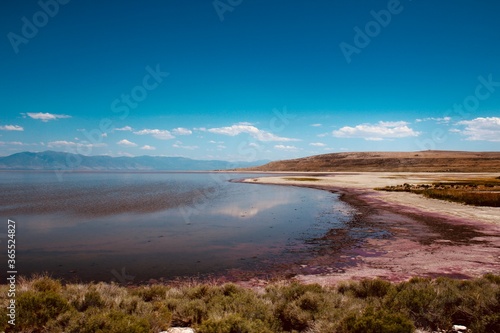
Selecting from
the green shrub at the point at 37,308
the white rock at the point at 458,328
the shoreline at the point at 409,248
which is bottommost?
the shoreline at the point at 409,248

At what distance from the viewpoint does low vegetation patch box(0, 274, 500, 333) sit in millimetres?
6488

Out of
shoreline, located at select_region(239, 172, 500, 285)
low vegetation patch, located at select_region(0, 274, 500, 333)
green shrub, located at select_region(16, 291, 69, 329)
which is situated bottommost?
shoreline, located at select_region(239, 172, 500, 285)

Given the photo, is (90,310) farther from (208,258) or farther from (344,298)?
(208,258)

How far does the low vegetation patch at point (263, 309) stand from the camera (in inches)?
255

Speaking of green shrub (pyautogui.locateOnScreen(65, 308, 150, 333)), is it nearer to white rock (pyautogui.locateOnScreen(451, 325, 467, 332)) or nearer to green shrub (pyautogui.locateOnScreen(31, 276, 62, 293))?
green shrub (pyautogui.locateOnScreen(31, 276, 62, 293))

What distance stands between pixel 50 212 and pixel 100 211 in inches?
162

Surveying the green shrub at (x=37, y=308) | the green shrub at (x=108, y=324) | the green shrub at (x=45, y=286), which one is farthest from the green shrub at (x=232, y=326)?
the green shrub at (x=45, y=286)

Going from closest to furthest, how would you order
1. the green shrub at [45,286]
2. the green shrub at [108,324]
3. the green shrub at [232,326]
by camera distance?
the green shrub at [108,324] → the green shrub at [232,326] → the green shrub at [45,286]

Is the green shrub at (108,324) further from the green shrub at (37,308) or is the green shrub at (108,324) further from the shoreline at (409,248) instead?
the shoreline at (409,248)

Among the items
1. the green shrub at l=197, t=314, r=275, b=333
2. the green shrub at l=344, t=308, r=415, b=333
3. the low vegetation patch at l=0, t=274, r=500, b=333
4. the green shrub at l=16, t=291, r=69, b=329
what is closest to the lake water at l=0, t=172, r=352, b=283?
the low vegetation patch at l=0, t=274, r=500, b=333

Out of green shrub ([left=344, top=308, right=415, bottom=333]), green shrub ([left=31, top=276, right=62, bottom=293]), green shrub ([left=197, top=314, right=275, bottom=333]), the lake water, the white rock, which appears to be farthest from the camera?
the lake water

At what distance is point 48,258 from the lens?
46.3 feet

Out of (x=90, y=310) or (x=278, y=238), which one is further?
(x=278, y=238)

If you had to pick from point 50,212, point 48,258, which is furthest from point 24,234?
point 50,212
